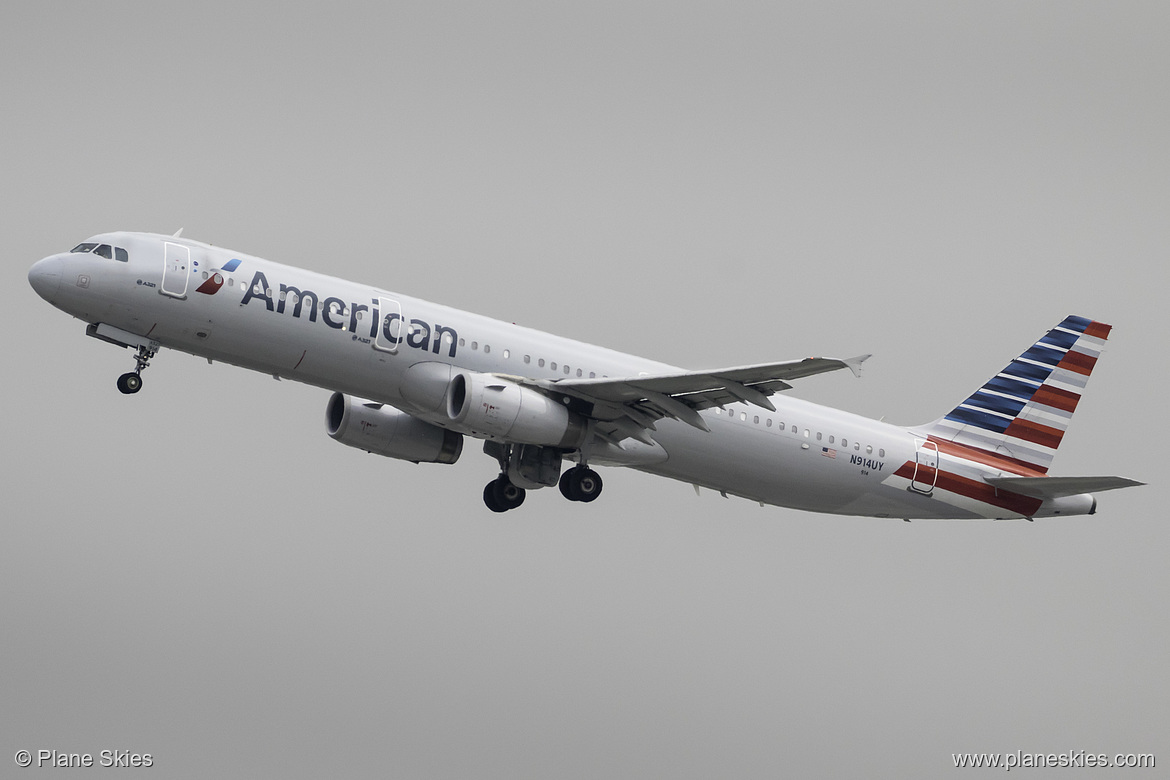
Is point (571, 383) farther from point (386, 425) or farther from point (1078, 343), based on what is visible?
point (1078, 343)

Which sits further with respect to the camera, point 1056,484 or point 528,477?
point 1056,484

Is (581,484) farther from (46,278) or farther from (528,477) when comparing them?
(46,278)

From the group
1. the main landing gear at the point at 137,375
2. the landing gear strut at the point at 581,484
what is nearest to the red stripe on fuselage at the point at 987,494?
the landing gear strut at the point at 581,484

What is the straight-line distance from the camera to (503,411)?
3356cm

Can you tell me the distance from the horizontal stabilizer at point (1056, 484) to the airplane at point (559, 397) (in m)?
0.07

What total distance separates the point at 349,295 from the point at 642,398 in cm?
779

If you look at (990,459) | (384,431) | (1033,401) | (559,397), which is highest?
(1033,401)

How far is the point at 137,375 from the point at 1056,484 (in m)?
24.9

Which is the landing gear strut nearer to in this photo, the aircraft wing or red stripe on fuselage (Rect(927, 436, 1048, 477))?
the aircraft wing

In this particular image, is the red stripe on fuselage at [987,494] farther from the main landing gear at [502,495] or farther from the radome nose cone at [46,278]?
the radome nose cone at [46,278]

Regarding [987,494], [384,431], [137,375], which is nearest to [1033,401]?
[987,494]

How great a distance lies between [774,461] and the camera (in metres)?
37.7

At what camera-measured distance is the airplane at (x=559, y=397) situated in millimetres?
32250

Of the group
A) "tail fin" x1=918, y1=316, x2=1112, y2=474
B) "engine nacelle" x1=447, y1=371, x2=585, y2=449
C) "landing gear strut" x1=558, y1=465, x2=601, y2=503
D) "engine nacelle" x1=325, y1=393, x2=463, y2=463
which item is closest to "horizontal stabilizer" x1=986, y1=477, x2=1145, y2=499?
"tail fin" x1=918, y1=316, x2=1112, y2=474
